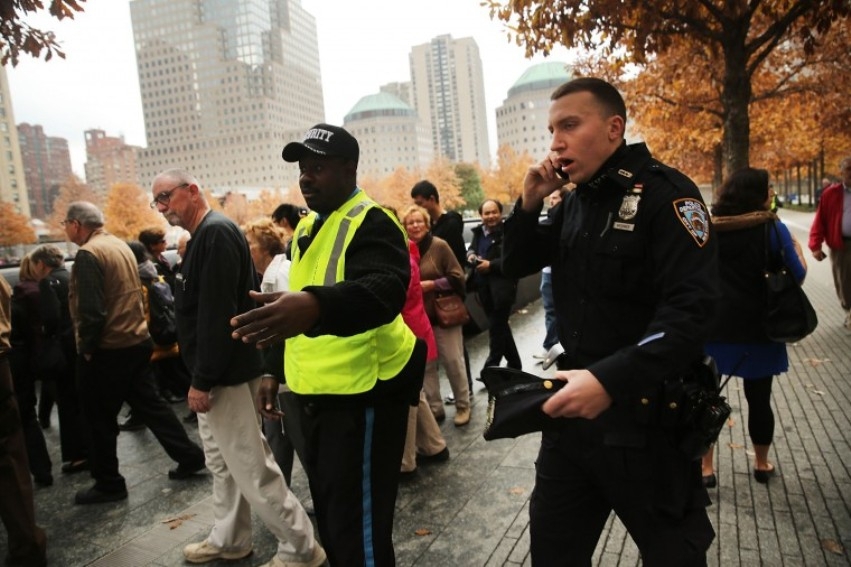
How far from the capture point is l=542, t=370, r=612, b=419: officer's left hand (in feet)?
5.14

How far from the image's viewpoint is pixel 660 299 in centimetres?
185

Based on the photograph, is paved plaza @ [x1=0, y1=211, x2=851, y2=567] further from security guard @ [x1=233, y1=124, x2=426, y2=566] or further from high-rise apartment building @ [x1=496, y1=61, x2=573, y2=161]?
high-rise apartment building @ [x1=496, y1=61, x2=573, y2=161]

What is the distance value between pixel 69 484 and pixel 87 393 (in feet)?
3.35

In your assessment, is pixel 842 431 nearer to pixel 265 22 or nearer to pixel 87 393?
pixel 87 393

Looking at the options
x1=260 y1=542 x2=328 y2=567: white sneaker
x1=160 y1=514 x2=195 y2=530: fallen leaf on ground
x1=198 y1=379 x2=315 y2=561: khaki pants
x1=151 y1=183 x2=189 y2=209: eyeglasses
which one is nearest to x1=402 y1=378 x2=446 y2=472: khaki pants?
x1=260 y1=542 x2=328 y2=567: white sneaker

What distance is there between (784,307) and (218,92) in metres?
163

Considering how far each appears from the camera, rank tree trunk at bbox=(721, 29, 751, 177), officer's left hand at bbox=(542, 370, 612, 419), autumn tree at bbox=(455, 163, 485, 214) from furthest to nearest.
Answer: autumn tree at bbox=(455, 163, 485, 214), tree trunk at bbox=(721, 29, 751, 177), officer's left hand at bbox=(542, 370, 612, 419)

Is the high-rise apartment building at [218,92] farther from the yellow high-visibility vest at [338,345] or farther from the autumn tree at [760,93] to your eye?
the yellow high-visibility vest at [338,345]

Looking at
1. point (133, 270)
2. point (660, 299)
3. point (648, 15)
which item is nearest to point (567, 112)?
point (660, 299)

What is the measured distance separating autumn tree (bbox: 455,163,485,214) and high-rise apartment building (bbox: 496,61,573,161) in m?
60.3

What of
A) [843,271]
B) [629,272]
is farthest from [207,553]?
[843,271]

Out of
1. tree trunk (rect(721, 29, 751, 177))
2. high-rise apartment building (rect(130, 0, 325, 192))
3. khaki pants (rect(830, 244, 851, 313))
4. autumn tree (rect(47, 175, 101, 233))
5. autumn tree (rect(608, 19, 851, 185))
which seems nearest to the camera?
tree trunk (rect(721, 29, 751, 177))

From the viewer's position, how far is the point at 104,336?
15.1 ft

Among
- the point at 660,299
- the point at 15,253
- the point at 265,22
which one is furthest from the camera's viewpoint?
the point at 265,22
